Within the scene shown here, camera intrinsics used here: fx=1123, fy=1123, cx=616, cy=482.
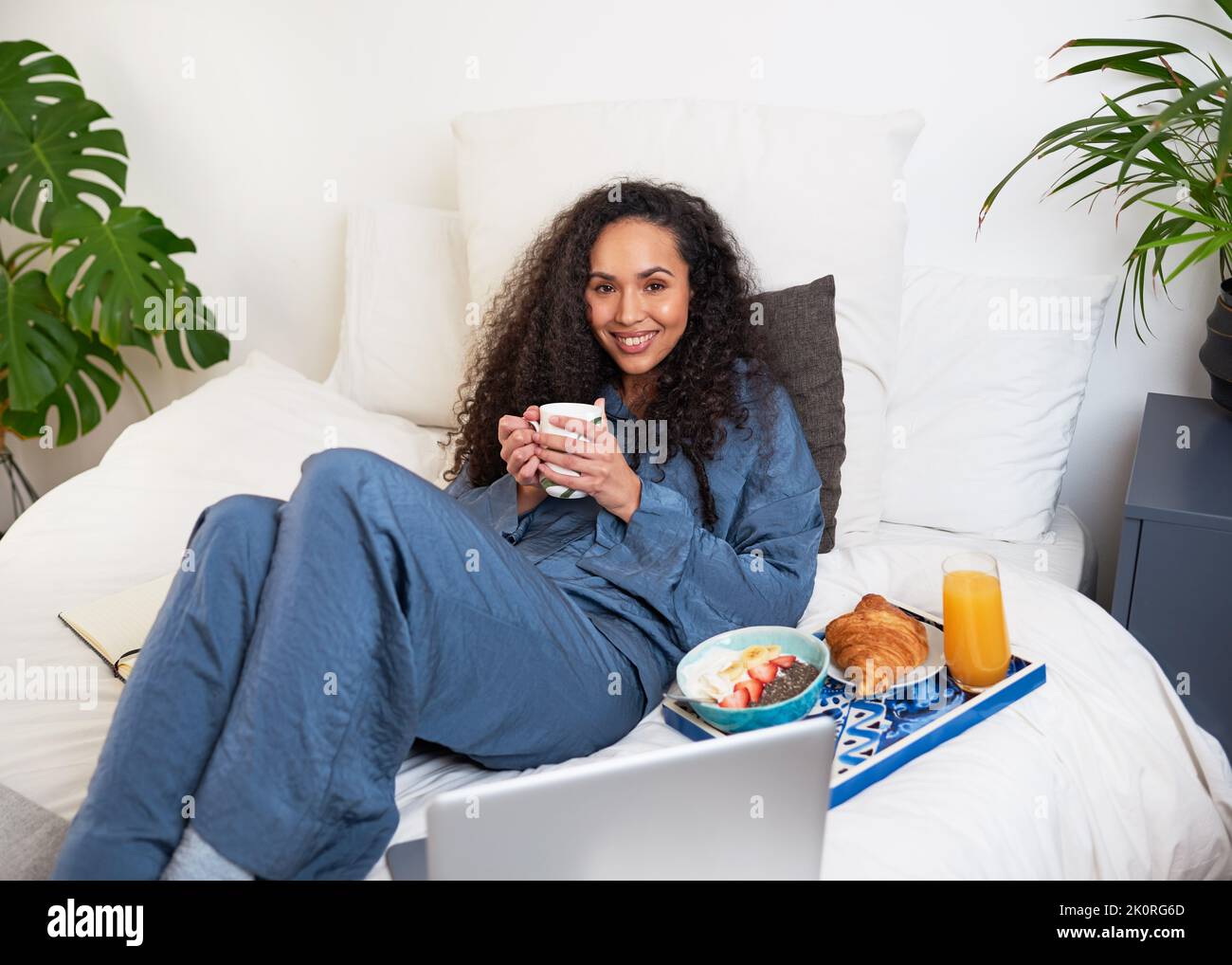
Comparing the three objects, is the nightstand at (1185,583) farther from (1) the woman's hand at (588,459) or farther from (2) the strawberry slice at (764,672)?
(1) the woman's hand at (588,459)

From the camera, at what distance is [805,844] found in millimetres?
912

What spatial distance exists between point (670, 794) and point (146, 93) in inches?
97.4

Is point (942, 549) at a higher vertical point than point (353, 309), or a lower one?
lower

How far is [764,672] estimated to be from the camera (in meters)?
1.29

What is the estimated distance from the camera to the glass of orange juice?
51.6 inches

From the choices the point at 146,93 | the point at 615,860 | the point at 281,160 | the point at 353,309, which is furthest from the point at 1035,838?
the point at 146,93

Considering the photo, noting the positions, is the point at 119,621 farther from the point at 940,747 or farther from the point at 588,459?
the point at 940,747

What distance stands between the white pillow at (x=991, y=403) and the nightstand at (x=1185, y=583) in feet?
0.83

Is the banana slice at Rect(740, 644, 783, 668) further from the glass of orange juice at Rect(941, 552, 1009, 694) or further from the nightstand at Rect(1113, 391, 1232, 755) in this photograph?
the nightstand at Rect(1113, 391, 1232, 755)

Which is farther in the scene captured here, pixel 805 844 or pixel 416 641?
pixel 416 641

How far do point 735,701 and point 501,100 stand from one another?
150 centimetres

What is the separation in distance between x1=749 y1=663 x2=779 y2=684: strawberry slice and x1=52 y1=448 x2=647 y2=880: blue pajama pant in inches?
10.0

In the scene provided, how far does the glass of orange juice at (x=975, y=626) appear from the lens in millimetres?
1310
